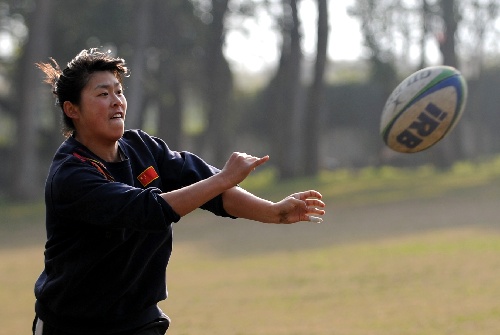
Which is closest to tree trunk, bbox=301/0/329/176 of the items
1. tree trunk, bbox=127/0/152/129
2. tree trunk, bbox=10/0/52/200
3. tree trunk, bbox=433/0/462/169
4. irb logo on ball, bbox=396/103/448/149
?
tree trunk, bbox=433/0/462/169

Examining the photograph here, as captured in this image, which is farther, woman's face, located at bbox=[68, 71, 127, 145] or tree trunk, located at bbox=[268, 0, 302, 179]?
tree trunk, located at bbox=[268, 0, 302, 179]

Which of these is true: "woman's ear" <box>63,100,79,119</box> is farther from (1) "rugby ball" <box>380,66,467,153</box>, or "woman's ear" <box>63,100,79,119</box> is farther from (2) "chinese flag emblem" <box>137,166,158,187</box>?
(1) "rugby ball" <box>380,66,467,153</box>

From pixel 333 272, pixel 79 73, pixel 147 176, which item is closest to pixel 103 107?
pixel 79 73

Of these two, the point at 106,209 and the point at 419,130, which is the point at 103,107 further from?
the point at 419,130

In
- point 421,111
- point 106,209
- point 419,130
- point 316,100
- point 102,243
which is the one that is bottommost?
point 102,243

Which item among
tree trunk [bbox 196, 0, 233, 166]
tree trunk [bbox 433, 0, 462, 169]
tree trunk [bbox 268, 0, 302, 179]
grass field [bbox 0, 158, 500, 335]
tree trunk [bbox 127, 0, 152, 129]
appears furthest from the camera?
tree trunk [bbox 196, 0, 233, 166]

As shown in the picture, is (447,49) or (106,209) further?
(447,49)

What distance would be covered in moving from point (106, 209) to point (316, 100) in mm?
31051

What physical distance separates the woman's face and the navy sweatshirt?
0.12m

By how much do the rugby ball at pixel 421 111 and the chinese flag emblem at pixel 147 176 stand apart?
12.0ft

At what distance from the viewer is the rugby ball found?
25.9 ft

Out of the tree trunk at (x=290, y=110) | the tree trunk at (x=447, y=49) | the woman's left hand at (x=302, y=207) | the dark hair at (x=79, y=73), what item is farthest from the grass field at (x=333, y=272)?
the tree trunk at (x=290, y=110)

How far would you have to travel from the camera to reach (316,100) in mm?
34812

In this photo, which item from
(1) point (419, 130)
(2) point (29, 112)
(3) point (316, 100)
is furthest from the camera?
(3) point (316, 100)
